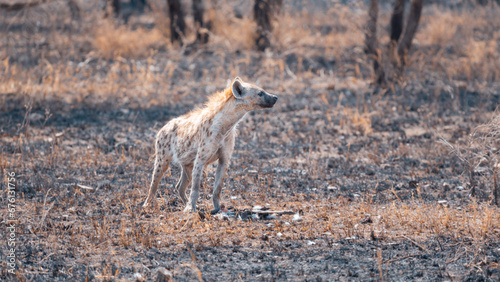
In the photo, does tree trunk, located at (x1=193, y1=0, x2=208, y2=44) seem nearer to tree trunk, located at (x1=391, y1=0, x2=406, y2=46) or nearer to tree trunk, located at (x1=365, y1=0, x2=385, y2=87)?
tree trunk, located at (x1=365, y1=0, x2=385, y2=87)

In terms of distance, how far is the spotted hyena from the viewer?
591 cm

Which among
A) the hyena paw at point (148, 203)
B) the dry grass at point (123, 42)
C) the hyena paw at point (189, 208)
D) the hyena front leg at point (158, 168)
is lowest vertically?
the hyena paw at point (148, 203)

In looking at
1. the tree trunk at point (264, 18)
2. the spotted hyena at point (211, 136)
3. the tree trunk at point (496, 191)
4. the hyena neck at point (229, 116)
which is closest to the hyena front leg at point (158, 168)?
the spotted hyena at point (211, 136)

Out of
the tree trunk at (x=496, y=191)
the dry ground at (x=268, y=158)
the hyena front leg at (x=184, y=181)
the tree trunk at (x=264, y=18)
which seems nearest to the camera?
the dry ground at (x=268, y=158)

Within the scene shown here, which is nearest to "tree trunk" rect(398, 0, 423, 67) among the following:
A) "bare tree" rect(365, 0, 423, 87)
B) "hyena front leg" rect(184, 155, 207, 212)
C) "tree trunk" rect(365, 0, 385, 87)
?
"bare tree" rect(365, 0, 423, 87)

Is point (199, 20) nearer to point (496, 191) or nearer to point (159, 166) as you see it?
point (159, 166)

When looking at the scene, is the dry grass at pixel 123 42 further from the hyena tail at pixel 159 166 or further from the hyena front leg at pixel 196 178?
the hyena front leg at pixel 196 178

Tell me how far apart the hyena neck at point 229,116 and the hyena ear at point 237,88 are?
0.10 meters

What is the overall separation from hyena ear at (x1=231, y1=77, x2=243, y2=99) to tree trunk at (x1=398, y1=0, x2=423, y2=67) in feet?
22.5

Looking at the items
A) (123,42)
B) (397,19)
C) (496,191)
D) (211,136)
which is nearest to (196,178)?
(211,136)

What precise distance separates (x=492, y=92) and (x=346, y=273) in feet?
26.9

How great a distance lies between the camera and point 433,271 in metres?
4.71

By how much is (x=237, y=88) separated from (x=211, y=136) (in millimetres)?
574

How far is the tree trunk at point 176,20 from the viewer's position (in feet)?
49.0
